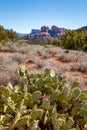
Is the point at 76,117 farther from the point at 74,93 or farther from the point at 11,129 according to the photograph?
the point at 11,129

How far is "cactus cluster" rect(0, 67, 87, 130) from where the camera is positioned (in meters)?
3.89

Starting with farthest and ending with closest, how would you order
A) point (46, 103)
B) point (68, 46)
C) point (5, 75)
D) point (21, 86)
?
point (68, 46) → point (5, 75) → point (21, 86) → point (46, 103)

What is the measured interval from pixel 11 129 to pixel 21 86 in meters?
1.36

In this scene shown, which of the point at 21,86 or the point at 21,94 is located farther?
the point at 21,86

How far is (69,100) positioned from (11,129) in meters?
1.33

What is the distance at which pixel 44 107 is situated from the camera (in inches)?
166

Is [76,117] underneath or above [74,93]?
underneath

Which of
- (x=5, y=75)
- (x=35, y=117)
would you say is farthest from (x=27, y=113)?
(x=5, y=75)

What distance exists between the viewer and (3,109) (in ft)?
14.2

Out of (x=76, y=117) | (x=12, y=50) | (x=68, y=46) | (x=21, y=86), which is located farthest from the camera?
(x=68, y=46)

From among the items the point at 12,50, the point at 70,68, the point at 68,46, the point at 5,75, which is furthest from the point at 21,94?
the point at 68,46

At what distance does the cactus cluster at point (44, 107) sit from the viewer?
153 inches

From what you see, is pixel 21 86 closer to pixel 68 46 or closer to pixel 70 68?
pixel 70 68

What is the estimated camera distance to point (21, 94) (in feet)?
15.2
